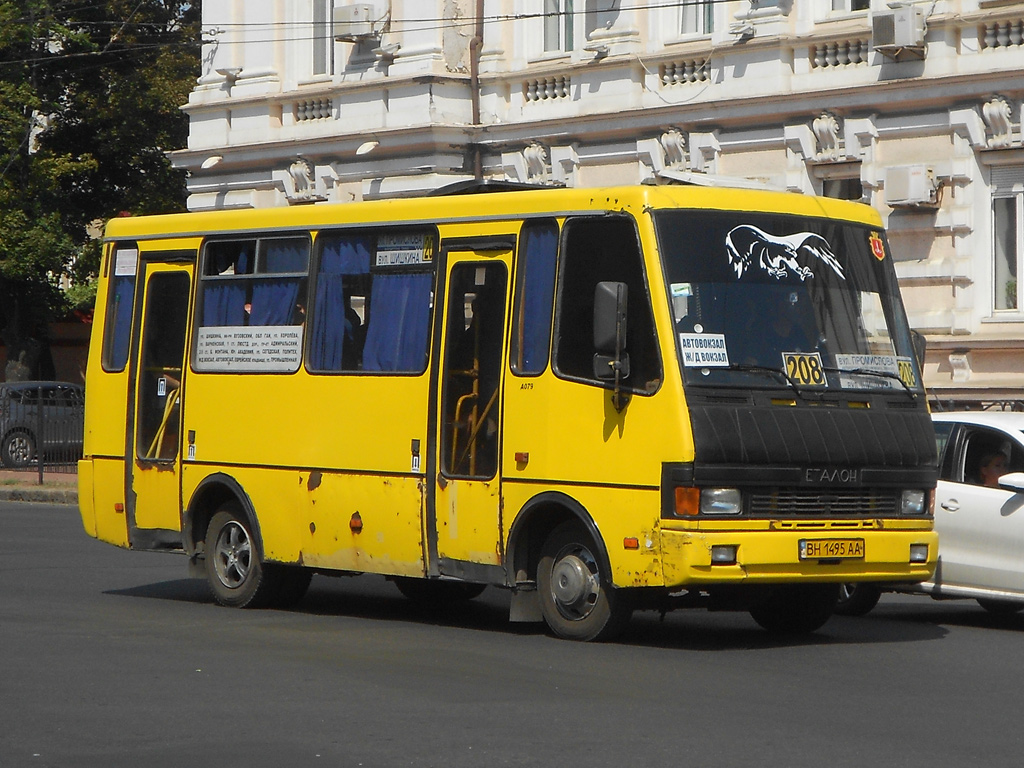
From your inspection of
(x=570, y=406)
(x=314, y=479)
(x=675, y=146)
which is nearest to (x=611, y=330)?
(x=570, y=406)

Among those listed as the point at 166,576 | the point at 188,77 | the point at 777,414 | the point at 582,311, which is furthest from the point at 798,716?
the point at 188,77

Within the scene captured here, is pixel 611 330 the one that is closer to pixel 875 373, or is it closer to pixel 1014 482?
pixel 875 373

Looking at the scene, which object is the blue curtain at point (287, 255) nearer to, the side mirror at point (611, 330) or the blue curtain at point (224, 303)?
the blue curtain at point (224, 303)

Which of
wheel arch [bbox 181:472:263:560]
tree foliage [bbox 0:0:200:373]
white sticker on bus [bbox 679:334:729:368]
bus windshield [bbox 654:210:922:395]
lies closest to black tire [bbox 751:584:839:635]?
bus windshield [bbox 654:210:922:395]

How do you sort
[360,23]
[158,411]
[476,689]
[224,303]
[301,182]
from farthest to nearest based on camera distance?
[301,182] → [360,23] → [158,411] → [224,303] → [476,689]

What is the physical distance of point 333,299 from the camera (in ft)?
43.1

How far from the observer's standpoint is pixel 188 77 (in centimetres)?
3956

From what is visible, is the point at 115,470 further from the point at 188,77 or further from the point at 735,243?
the point at 188,77

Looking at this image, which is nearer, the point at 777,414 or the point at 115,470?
the point at 777,414

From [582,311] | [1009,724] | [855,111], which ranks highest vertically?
[855,111]

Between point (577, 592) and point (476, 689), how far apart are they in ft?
6.66

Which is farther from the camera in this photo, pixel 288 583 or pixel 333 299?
pixel 288 583

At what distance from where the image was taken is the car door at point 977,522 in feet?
41.3

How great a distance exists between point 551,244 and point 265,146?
63.0ft
